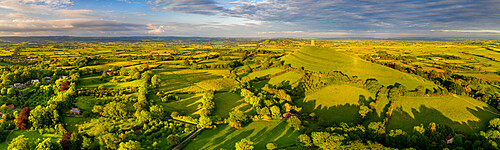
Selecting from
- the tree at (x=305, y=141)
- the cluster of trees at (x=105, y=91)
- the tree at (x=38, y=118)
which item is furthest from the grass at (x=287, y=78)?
the tree at (x=38, y=118)

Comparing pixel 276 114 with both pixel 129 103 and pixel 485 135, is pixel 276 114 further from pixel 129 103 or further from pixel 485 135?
pixel 129 103

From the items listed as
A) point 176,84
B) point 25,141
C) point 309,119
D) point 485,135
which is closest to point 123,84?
point 176,84

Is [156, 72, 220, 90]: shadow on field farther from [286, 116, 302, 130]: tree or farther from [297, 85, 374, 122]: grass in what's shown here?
[286, 116, 302, 130]: tree

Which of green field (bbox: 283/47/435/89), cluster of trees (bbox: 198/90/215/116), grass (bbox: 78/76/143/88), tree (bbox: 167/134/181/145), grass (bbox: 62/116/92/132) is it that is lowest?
grass (bbox: 62/116/92/132)

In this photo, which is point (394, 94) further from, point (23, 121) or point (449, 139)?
point (23, 121)

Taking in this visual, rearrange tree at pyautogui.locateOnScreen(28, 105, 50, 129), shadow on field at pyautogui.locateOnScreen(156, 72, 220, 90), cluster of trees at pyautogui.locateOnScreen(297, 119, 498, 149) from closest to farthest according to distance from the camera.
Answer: cluster of trees at pyautogui.locateOnScreen(297, 119, 498, 149) → tree at pyautogui.locateOnScreen(28, 105, 50, 129) → shadow on field at pyautogui.locateOnScreen(156, 72, 220, 90)

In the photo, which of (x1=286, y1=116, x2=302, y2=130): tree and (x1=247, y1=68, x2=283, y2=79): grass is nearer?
(x1=286, y1=116, x2=302, y2=130): tree

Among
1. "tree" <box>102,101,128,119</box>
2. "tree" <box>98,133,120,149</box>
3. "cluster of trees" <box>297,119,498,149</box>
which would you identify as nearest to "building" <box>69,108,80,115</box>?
"tree" <box>102,101,128,119</box>
